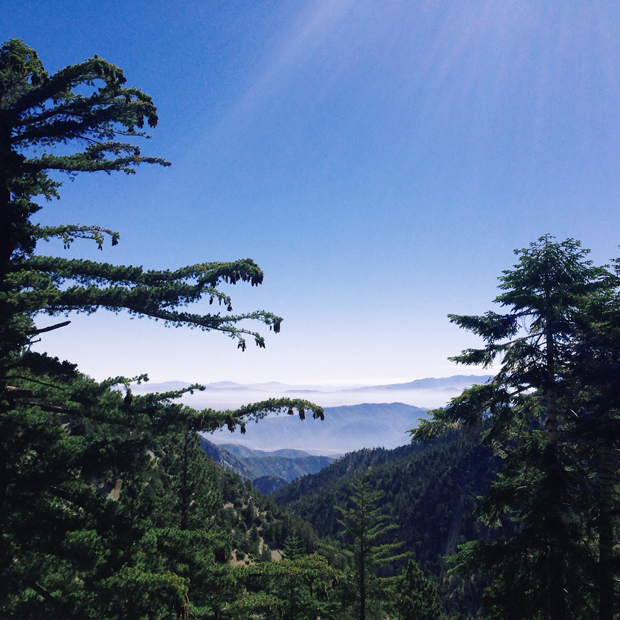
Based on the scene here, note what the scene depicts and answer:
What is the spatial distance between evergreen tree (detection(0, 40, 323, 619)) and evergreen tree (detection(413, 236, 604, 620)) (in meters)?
8.86

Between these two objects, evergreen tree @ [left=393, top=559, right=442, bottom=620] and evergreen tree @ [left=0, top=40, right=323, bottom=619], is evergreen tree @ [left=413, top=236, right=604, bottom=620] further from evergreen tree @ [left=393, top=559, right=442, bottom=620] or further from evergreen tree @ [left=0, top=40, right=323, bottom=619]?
evergreen tree @ [left=393, top=559, right=442, bottom=620]

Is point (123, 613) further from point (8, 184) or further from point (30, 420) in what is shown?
point (8, 184)

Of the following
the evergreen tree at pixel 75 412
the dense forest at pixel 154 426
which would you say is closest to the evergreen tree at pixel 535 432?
the dense forest at pixel 154 426

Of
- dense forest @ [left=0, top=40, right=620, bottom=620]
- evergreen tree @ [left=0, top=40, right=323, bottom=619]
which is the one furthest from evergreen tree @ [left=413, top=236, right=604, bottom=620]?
evergreen tree @ [left=0, top=40, right=323, bottom=619]

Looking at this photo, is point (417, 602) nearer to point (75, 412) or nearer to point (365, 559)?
point (365, 559)

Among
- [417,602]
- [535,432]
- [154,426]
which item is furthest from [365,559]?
[154,426]

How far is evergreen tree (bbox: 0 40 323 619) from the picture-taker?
7.24 meters

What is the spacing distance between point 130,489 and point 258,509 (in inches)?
5414

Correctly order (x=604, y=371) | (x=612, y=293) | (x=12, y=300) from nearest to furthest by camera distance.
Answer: (x=12, y=300), (x=604, y=371), (x=612, y=293)

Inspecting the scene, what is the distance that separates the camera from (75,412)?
25.5 feet

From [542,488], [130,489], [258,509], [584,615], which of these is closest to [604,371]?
[542,488]

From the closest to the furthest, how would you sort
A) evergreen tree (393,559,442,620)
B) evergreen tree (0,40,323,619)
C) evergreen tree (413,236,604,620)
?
evergreen tree (0,40,323,619) → evergreen tree (413,236,604,620) → evergreen tree (393,559,442,620)

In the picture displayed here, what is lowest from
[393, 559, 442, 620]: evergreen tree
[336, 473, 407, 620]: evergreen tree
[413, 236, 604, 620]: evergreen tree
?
[393, 559, 442, 620]: evergreen tree

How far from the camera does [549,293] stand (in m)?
13.2
